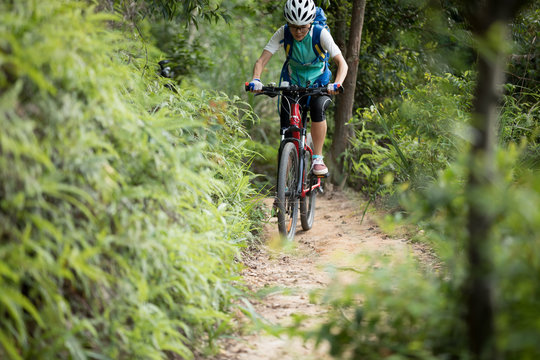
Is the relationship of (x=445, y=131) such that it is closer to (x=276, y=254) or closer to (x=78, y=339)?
(x=276, y=254)

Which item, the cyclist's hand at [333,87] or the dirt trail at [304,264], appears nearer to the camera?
the dirt trail at [304,264]

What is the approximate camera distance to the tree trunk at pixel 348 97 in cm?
644

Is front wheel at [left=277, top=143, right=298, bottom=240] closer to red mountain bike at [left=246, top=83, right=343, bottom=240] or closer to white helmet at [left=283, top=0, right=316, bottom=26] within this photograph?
red mountain bike at [left=246, top=83, right=343, bottom=240]

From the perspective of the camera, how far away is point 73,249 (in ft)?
6.14

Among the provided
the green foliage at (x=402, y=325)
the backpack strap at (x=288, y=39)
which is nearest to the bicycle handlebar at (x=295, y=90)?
the backpack strap at (x=288, y=39)

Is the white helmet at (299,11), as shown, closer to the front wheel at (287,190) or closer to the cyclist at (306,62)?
the cyclist at (306,62)

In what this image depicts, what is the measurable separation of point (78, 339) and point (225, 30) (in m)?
9.43

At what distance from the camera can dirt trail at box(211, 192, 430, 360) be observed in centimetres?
261

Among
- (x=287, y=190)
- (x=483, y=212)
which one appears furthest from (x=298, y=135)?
(x=483, y=212)

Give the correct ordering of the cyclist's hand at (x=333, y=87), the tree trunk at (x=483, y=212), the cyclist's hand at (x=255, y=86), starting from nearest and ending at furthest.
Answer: the tree trunk at (x=483, y=212)
the cyclist's hand at (x=333, y=87)
the cyclist's hand at (x=255, y=86)

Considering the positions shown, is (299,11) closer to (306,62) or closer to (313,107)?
(306,62)

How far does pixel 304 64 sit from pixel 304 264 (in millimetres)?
2068

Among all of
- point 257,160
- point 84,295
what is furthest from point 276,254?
point 257,160

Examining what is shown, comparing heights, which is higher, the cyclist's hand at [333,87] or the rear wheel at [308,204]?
the cyclist's hand at [333,87]
